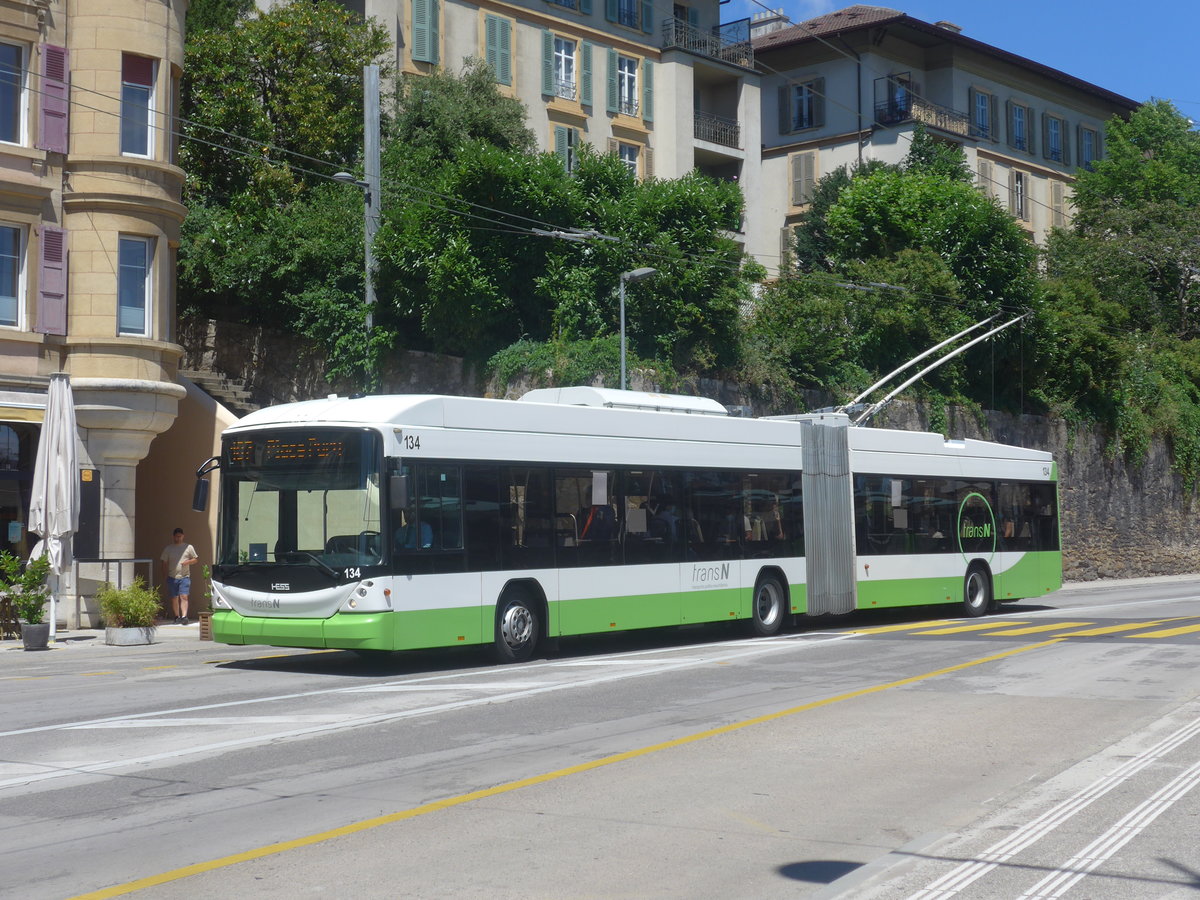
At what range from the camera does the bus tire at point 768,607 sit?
20389 mm

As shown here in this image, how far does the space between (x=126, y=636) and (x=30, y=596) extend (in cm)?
154

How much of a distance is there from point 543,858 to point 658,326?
84.3ft

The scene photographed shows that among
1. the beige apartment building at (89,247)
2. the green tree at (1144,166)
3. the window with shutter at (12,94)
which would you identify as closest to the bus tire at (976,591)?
the beige apartment building at (89,247)

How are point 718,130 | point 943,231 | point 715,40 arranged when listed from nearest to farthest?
point 943,231 < point 715,40 < point 718,130

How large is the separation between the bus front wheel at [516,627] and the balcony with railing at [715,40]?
3238 centimetres

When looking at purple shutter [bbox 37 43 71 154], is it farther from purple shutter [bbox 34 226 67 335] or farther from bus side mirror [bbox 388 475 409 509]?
bus side mirror [bbox 388 475 409 509]

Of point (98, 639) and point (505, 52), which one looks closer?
point (98, 639)

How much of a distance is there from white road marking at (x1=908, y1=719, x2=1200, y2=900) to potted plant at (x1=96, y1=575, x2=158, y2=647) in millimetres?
14857

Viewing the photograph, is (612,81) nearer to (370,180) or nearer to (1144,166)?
(370,180)

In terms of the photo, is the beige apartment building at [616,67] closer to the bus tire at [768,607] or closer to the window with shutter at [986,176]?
the window with shutter at [986,176]

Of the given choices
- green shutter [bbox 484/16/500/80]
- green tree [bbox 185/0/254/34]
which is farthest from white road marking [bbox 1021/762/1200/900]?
green shutter [bbox 484/16/500/80]

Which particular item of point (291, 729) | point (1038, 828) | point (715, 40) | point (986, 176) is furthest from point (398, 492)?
point (986, 176)

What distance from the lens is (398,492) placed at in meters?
14.5

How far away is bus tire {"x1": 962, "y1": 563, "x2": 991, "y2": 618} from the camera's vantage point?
25.0 m
